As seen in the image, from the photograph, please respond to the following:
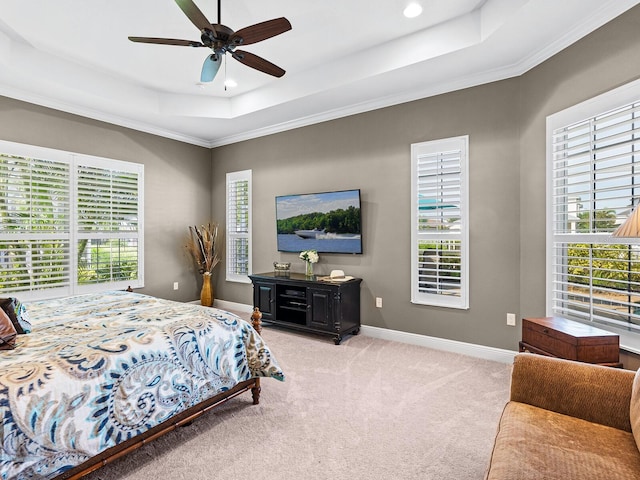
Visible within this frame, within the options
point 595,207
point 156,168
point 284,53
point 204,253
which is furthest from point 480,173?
point 156,168

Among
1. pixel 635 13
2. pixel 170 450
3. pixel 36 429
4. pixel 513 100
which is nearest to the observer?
pixel 36 429

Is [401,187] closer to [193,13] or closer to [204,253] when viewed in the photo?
[193,13]

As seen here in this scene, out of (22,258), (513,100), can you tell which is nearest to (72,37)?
(22,258)

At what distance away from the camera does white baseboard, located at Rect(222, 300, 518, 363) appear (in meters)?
3.53

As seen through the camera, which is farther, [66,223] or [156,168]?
[156,168]

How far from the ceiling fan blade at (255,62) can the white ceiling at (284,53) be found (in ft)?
1.62

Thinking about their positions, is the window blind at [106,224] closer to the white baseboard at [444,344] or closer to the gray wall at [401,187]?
the gray wall at [401,187]

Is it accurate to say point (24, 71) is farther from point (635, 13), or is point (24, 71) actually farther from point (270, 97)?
point (635, 13)

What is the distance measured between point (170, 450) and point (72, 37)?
372 centimetres

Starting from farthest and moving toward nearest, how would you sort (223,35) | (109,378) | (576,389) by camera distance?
(223,35)
(109,378)
(576,389)

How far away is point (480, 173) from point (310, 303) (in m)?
2.37

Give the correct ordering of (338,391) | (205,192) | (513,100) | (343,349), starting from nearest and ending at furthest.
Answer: (338,391)
(513,100)
(343,349)
(205,192)

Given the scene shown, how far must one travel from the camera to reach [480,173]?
3.62m

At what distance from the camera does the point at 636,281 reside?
235 centimetres
